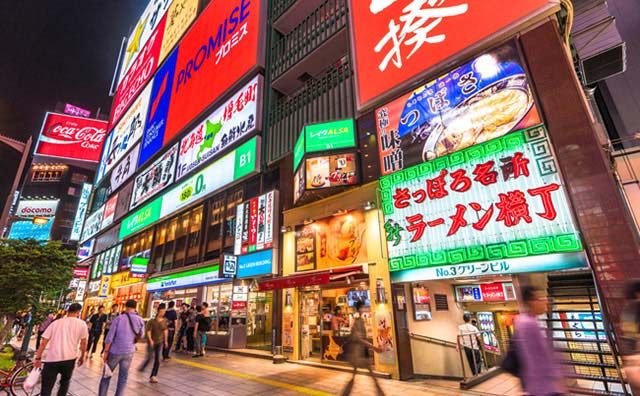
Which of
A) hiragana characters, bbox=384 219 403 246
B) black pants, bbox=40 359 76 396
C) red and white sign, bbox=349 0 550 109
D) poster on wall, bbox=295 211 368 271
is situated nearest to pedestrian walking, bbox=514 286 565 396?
hiragana characters, bbox=384 219 403 246

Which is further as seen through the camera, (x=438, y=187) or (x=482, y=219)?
(x=438, y=187)

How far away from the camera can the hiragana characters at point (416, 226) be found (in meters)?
7.91

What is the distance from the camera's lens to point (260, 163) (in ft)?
46.8

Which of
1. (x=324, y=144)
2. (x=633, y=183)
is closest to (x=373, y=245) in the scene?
(x=324, y=144)

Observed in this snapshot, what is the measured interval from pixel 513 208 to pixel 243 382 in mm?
7506

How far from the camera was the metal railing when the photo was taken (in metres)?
13.5

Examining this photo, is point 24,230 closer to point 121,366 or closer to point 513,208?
point 121,366

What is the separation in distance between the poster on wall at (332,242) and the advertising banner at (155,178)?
42.9 ft

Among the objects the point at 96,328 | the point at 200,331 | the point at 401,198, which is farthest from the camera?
the point at 96,328

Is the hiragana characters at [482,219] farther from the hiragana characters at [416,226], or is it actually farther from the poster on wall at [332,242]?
the poster on wall at [332,242]

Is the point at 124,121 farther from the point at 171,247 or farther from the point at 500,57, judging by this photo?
the point at 500,57

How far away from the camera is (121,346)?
542 cm

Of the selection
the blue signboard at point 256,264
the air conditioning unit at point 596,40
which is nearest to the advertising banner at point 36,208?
the blue signboard at point 256,264

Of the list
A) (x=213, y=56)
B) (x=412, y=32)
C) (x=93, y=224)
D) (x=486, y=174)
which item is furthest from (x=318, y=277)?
(x=93, y=224)
